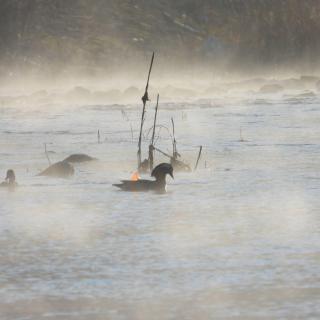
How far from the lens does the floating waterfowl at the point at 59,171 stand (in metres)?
30.2

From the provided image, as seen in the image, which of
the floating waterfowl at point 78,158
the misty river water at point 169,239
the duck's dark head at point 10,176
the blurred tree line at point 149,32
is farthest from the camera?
the blurred tree line at point 149,32

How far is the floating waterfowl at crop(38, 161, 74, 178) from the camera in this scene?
3016cm

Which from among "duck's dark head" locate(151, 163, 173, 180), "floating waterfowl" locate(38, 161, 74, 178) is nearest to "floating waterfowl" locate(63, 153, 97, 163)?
"floating waterfowl" locate(38, 161, 74, 178)

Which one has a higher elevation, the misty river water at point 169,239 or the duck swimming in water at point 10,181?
the duck swimming in water at point 10,181

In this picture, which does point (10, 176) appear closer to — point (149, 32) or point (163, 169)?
point (163, 169)

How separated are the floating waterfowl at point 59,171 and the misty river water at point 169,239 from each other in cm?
44

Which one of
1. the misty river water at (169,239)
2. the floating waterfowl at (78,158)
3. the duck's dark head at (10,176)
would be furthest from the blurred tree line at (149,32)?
the duck's dark head at (10,176)

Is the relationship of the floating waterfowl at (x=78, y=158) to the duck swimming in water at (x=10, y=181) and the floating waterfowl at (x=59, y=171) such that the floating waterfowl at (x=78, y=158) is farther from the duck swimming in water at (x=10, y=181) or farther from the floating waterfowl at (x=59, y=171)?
the duck swimming in water at (x=10, y=181)

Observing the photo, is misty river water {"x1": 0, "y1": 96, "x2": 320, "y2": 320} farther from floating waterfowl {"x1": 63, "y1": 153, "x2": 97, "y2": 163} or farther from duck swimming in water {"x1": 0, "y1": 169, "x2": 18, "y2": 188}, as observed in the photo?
floating waterfowl {"x1": 63, "y1": 153, "x2": 97, "y2": 163}

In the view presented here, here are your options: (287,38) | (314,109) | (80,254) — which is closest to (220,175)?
(80,254)

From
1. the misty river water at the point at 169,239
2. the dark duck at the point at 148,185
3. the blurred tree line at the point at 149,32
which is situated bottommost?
the misty river water at the point at 169,239

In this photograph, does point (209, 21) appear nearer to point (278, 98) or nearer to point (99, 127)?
point (278, 98)

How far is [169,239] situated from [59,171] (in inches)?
413

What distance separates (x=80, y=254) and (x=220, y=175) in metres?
11.3
